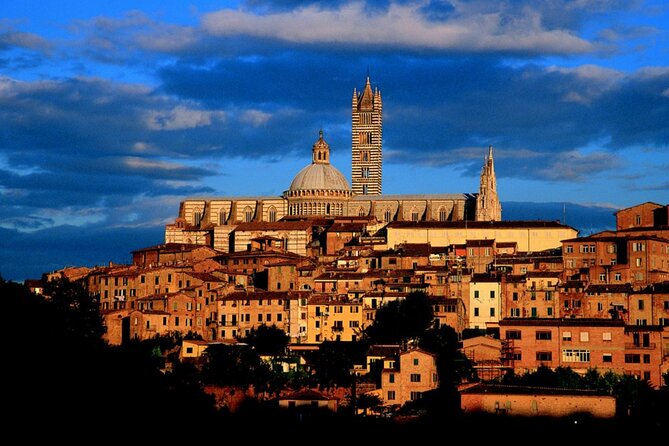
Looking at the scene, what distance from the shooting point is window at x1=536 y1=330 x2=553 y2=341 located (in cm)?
6162

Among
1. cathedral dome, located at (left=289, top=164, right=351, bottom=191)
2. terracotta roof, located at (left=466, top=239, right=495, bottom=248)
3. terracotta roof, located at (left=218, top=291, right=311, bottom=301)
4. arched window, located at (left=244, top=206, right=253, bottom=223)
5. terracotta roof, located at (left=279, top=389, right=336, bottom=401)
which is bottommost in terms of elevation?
terracotta roof, located at (left=279, top=389, right=336, bottom=401)

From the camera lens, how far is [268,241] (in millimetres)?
91250

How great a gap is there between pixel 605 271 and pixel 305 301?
15053mm

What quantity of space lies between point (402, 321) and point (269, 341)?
5.87 metres

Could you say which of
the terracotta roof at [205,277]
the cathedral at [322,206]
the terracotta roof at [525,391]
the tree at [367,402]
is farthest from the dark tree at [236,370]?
the cathedral at [322,206]

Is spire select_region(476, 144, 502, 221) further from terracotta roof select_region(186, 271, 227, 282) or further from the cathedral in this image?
terracotta roof select_region(186, 271, 227, 282)

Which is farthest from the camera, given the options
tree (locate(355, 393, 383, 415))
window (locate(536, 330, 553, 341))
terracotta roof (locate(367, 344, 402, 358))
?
terracotta roof (locate(367, 344, 402, 358))

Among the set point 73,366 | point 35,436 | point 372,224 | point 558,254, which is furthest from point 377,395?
point 372,224

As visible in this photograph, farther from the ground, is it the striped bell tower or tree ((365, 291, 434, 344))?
the striped bell tower

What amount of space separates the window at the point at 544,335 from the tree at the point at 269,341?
1146 cm

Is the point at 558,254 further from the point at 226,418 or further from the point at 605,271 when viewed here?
the point at 226,418

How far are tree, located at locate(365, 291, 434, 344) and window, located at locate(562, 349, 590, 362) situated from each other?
7.21 meters

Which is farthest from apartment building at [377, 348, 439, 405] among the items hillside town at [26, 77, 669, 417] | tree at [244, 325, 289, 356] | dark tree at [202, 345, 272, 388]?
tree at [244, 325, 289, 356]

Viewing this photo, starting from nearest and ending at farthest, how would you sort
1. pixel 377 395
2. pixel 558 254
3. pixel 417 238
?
pixel 377 395 < pixel 558 254 < pixel 417 238
